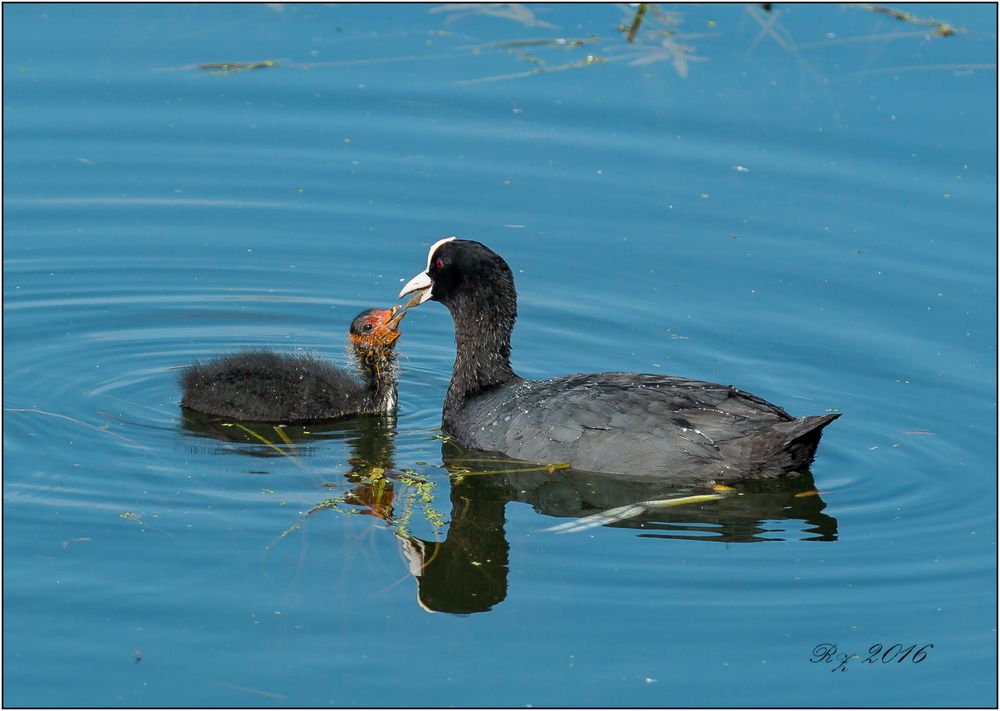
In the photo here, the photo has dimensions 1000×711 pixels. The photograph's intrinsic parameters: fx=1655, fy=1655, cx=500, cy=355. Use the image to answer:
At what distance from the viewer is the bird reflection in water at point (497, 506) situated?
25.0 feet

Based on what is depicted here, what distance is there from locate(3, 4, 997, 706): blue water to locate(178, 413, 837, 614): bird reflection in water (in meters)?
0.03

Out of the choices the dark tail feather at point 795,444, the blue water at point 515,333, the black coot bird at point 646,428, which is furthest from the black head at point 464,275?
the dark tail feather at point 795,444

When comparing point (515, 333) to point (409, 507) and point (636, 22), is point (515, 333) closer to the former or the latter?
point (409, 507)

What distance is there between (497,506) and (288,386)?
1.62m

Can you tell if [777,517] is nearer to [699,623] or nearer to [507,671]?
[699,623]

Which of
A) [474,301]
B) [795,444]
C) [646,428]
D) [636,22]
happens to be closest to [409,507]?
[646,428]

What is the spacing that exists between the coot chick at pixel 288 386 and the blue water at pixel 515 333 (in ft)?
0.45

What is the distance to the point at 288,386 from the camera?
30.5 feet

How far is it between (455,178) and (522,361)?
8.62ft

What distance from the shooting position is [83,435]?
28.8 feet

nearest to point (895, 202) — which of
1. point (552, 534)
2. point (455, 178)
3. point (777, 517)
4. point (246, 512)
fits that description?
point (455, 178)

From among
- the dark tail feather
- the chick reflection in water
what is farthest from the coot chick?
the dark tail feather

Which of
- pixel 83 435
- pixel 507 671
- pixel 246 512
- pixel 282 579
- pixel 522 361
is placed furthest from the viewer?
pixel 522 361

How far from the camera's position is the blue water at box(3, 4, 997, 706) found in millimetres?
6773
